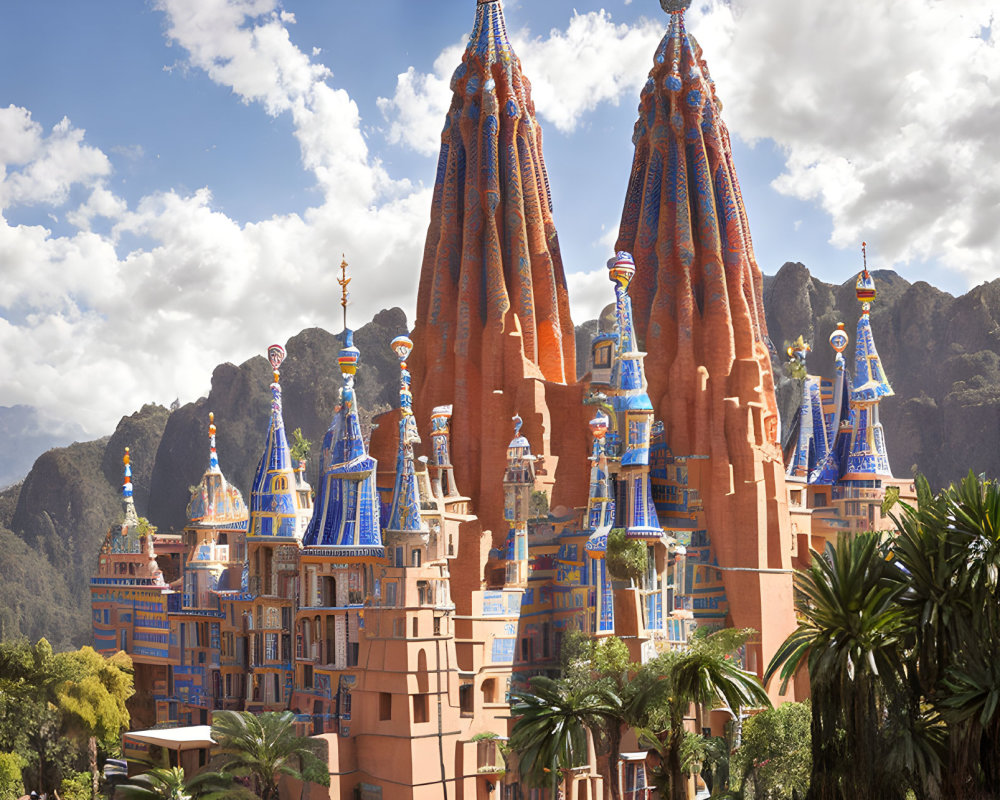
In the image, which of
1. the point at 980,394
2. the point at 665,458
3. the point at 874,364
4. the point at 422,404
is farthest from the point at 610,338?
the point at 980,394

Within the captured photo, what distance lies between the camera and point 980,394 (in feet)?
274

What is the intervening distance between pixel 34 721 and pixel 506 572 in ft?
54.4

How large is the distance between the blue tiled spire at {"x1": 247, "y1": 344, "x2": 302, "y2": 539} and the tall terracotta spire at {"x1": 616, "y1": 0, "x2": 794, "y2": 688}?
533 inches

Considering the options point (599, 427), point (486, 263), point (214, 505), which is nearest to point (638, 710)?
point (599, 427)

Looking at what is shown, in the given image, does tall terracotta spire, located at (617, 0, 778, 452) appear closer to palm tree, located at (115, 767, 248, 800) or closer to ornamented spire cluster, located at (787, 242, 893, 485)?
ornamented spire cluster, located at (787, 242, 893, 485)

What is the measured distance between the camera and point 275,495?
146ft

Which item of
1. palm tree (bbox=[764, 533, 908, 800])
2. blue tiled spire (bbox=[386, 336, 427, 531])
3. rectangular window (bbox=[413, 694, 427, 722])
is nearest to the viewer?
palm tree (bbox=[764, 533, 908, 800])

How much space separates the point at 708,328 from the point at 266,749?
23792mm

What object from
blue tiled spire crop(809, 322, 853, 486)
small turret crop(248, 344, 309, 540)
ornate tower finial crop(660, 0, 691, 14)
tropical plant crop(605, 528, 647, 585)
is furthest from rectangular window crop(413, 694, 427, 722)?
ornate tower finial crop(660, 0, 691, 14)

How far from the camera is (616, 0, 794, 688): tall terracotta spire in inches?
1837

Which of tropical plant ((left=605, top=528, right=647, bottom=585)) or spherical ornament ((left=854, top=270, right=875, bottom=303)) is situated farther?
spherical ornament ((left=854, top=270, right=875, bottom=303))

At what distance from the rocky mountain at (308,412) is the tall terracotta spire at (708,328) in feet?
115

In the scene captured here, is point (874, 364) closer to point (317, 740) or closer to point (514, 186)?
point (514, 186)

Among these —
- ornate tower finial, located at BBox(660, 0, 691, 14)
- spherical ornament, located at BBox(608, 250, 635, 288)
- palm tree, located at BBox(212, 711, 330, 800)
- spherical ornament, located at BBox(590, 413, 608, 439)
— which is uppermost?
ornate tower finial, located at BBox(660, 0, 691, 14)
